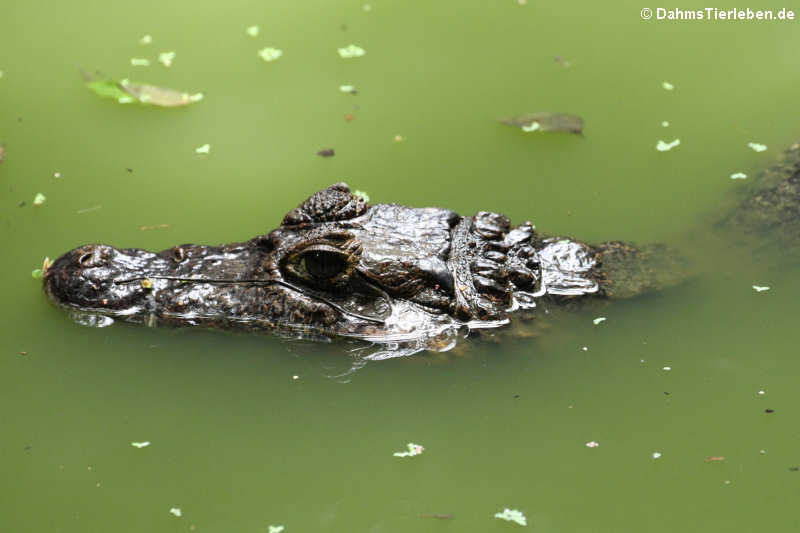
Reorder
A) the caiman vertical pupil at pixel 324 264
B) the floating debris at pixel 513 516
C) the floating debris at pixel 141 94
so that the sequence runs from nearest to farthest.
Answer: the floating debris at pixel 513 516
the caiman vertical pupil at pixel 324 264
the floating debris at pixel 141 94

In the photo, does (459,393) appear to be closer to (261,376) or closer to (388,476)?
(388,476)

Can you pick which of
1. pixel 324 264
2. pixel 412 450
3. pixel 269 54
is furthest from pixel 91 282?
pixel 269 54

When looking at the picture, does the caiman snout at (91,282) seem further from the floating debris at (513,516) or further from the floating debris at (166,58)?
the floating debris at (166,58)

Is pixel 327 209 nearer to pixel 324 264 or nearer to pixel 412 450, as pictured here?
pixel 324 264

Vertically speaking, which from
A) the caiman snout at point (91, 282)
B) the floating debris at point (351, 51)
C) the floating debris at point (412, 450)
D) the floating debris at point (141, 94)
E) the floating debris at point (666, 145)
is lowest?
the floating debris at point (412, 450)

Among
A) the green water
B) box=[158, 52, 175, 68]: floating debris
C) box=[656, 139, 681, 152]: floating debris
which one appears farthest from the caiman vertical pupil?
box=[158, 52, 175, 68]: floating debris

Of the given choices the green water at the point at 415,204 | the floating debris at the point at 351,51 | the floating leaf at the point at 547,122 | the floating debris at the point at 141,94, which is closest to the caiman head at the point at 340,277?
the green water at the point at 415,204
